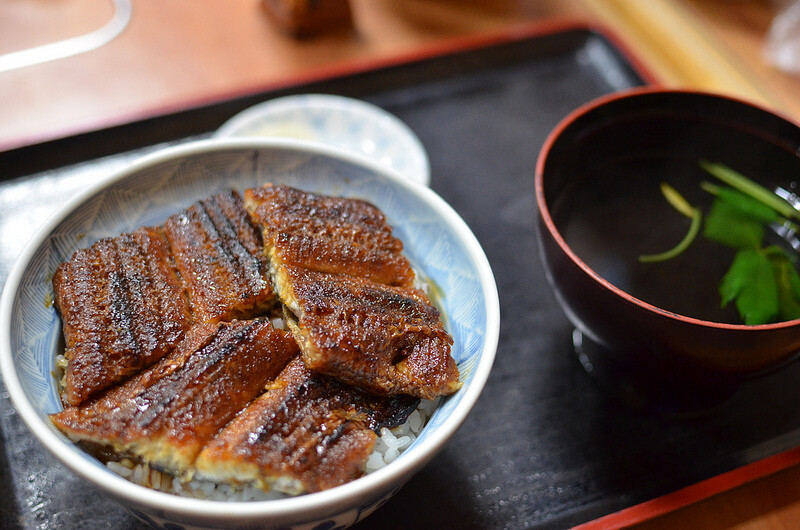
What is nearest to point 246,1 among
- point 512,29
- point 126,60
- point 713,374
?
point 126,60

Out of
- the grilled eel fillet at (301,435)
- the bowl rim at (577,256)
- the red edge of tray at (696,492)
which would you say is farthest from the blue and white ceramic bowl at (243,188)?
the red edge of tray at (696,492)

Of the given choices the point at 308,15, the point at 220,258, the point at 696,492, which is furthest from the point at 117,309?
the point at 308,15

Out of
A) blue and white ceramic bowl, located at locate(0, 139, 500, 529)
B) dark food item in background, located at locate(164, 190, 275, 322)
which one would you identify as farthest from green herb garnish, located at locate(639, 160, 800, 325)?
dark food item in background, located at locate(164, 190, 275, 322)

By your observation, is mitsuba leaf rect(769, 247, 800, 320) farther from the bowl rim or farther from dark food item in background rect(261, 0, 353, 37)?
dark food item in background rect(261, 0, 353, 37)

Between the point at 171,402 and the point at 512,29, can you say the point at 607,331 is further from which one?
the point at 512,29

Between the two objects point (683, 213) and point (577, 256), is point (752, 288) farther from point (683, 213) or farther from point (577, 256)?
point (577, 256)

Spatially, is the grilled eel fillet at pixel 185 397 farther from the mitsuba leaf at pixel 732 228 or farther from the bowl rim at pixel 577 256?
the mitsuba leaf at pixel 732 228
